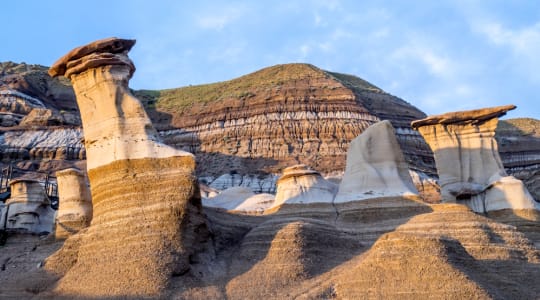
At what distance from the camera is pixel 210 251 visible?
1875 cm

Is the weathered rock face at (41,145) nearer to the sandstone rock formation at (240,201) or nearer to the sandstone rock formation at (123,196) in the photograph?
the sandstone rock formation at (240,201)

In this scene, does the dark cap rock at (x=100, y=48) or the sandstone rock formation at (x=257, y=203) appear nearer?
the dark cap rock at (x=100, y=48)

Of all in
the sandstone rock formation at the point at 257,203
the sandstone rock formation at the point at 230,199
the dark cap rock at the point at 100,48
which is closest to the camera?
the dark cap rock at the point at 100,48

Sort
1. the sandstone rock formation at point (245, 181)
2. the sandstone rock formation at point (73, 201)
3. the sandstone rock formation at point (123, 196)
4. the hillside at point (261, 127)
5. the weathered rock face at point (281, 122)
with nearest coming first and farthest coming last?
the sandstone rock formation at point (123, 196), the sandstone rock formation at point (73, 201), the sandstone rock formation at point (245, 181), the hillside at point (261, 127), the weathered rock face at point (281, 122)

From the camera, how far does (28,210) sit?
3125 centimetres

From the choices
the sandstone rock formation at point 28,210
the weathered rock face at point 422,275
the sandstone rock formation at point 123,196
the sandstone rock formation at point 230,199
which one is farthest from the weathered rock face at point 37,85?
the weathered rock face at point 422,275

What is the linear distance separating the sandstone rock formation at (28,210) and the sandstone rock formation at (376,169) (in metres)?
15.0

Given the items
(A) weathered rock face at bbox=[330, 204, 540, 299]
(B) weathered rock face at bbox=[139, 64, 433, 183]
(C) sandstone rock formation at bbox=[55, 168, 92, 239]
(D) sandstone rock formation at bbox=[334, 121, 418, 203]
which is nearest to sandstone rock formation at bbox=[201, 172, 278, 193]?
(B) weathered rock face at bbox=[139, 64, 433, 183]

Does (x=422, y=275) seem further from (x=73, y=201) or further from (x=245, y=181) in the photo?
(x=245, y=181)

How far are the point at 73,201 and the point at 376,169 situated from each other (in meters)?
12.6

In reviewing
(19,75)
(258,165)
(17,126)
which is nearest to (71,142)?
(17,126)

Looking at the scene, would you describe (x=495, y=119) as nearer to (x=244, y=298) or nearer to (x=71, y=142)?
(x=244, y=298)

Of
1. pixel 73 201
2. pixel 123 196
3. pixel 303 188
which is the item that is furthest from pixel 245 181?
pixel 123 196

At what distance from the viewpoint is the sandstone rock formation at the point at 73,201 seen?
25516 millimetres
